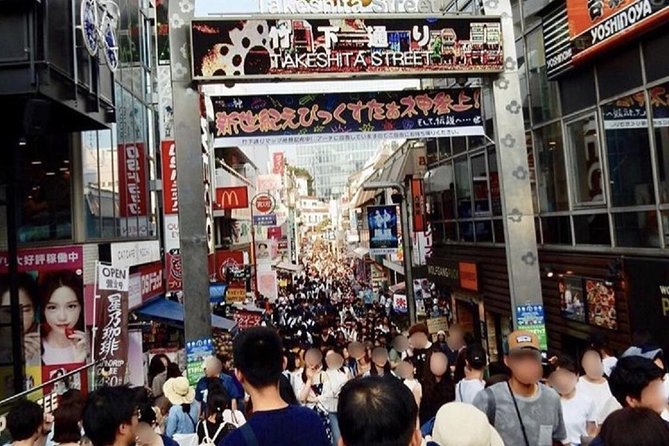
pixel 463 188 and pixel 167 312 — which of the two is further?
pixel 463 188

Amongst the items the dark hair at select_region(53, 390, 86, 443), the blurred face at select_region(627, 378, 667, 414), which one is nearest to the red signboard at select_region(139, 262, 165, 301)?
the dark hair at select_region(53, 390, 86, 443)

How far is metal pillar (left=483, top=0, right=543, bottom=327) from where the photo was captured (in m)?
10.2

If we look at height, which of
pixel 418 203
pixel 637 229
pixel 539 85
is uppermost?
pixel 539 85

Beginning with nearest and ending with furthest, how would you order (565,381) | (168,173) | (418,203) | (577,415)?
(577,415), (565,381), (168,173), (418,203)

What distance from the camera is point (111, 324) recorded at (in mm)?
9609

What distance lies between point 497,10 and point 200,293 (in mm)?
7666

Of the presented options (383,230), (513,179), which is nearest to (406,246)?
(383,230)

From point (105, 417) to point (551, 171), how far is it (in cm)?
1136

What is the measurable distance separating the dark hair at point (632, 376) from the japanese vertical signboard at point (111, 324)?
7906mm

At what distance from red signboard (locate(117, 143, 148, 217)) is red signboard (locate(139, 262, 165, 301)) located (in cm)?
171

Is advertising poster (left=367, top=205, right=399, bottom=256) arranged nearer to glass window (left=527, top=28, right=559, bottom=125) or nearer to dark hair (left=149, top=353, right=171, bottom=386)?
glass window (left=527, top=28, right=559, bottom=125)

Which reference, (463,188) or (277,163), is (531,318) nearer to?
(463,188)

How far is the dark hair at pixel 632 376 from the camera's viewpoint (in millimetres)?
3662

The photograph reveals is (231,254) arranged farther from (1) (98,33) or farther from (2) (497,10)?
(2) (497,10)
